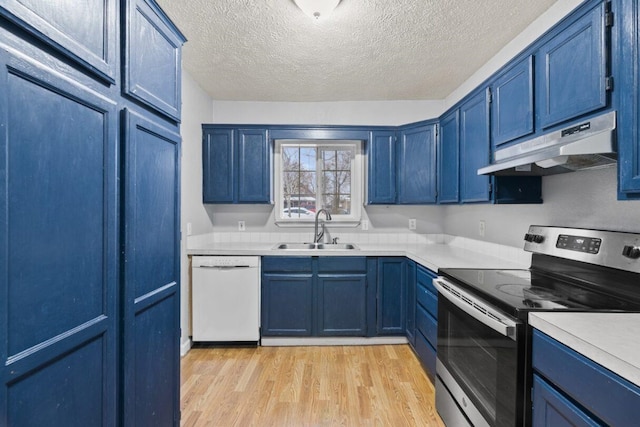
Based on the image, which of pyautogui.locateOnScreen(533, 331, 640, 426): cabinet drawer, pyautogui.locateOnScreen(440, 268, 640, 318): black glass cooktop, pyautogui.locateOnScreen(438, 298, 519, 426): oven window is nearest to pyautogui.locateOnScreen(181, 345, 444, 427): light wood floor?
pyautogui.locateOnScreen(438, 298, 519, 426): oven window

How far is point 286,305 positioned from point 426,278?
127 cm

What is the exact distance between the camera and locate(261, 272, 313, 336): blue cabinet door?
285 cm

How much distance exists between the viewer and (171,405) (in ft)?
4.95

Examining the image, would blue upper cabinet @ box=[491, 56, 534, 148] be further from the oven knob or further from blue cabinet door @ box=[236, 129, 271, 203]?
blue cabinet door @ box=[236, 129, 271, 203]

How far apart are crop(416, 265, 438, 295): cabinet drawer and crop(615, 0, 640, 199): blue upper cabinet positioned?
1256 mm

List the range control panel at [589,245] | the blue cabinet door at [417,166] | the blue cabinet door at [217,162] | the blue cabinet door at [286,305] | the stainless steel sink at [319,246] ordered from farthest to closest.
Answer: the stainless steel sink at [319,246]
the blue cabinet door at [217,162]
the blue cabinet door at [417,166]
the blue cabinet door at [286,305]
the range control panel at [589,245]

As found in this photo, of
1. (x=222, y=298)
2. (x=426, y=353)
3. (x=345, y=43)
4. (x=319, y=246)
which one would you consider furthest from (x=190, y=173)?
(x=426, y=353)

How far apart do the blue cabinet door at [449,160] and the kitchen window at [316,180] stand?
969mm

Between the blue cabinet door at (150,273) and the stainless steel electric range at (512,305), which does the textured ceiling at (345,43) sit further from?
the stainless steel electric range at (512,305)

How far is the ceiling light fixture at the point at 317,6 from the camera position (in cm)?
180

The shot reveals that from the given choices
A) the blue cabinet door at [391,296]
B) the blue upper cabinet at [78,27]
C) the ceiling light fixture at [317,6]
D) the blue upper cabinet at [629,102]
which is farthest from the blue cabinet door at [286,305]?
the blue upper cabinet at [629,102]

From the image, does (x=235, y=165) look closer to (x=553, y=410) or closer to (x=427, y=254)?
(x=427, y=254)

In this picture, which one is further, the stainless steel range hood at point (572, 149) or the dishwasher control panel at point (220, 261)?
the dishwasher control panel at point (220, 261)

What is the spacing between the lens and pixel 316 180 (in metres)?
3.55
